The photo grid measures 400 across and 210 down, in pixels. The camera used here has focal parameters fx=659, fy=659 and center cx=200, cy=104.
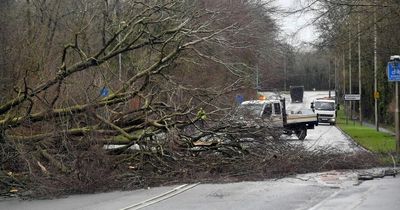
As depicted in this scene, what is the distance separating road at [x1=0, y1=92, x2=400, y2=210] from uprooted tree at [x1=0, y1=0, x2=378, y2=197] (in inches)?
38.0

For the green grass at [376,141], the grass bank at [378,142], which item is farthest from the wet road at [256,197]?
the green grass at [376,141]

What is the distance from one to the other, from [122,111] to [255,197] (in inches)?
257

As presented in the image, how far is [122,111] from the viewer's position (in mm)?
18516

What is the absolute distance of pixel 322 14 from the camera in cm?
2375

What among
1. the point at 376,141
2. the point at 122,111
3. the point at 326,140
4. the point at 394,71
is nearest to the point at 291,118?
the point at 376,141

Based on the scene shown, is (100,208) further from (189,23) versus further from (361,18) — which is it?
(361,18)

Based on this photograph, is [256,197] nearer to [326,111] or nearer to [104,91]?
[104,91]

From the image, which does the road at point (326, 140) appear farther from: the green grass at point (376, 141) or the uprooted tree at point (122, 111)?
the uprooted tree at point (122, 111)

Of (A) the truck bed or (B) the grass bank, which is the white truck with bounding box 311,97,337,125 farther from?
(A) the truck bed

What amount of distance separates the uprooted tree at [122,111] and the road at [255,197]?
97 centimetres

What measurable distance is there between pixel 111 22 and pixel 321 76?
110420 millimetres

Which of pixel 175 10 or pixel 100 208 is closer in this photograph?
pixel 100 208

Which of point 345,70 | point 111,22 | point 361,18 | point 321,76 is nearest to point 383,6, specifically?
point 361,18

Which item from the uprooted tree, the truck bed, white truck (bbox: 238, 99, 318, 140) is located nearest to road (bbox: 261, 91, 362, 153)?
white truck (bbox: 238, 99, 318, 140)
